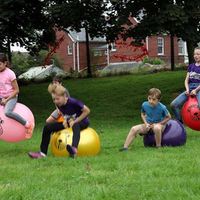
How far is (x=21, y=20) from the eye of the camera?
20641 millimetres

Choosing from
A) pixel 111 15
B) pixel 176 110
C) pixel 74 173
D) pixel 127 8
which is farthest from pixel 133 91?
pixel 74 173

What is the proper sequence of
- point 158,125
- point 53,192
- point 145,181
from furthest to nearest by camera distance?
point 158,125, point 145,181, point 53,192

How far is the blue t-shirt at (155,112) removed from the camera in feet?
33.6

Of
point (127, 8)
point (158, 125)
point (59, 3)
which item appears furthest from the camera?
point (59, 3)

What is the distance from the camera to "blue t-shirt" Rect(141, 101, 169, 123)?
1023cm

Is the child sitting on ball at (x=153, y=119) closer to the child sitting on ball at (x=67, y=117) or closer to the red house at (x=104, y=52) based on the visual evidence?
the child sitting on ball at (x=67, y=117)

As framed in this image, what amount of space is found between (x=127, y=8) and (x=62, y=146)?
440 inches

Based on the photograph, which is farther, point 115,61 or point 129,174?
point 115,61

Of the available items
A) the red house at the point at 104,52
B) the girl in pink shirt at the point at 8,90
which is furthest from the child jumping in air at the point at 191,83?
the red house at the point at 104,52

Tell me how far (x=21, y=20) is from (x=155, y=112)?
11685 mm

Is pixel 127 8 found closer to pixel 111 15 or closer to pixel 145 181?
pixel 111 15

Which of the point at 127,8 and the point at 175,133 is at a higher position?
the point at 127,8

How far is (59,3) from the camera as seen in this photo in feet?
70.1

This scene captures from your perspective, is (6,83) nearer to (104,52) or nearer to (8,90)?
(8,90)
